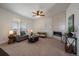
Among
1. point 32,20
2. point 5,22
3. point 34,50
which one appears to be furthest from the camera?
point 34,50

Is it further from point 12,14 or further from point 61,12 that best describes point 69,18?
point 12,14

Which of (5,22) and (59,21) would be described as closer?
(5,22)

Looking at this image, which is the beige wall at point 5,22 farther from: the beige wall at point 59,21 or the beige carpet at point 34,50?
the beige wall at point 59,21

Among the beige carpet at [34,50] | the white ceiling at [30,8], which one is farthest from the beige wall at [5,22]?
the beige carpet at [34,50]

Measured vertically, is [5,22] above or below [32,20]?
below

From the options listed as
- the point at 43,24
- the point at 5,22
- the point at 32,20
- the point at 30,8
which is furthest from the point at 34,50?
the point at 30,8

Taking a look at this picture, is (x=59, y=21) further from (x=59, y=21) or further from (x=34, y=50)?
(x=34, y=50)

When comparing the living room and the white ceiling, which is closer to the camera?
the white ceiling

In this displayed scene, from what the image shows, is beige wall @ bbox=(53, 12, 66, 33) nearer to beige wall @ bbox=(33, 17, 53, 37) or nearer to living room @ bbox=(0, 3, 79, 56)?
living room @ bbox=(0, 3, 79, 56)

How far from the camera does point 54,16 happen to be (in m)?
2.77

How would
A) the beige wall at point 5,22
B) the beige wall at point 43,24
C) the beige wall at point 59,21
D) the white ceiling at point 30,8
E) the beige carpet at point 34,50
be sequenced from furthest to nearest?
the beige wall at point 59,21, the beige wall at point 43,24, the beige carpet at point 34,50, the beige wall at point 5,22, the white ceiling at point 30,8

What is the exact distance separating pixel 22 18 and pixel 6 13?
60cm

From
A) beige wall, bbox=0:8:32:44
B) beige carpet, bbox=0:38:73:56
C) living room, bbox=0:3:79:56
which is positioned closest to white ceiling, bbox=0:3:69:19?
living room, bbox=0:3:79:56

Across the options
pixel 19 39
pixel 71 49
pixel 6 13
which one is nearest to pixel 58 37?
pixel 71 49
